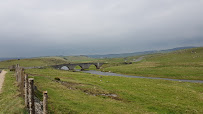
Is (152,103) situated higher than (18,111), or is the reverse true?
(18,111)

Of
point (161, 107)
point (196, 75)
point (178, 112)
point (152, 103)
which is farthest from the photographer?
point (196, 75)

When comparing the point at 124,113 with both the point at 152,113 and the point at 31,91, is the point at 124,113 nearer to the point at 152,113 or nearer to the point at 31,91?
the point at 152,113

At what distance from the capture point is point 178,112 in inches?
934

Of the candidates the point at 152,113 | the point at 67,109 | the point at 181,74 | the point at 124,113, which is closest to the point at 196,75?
the point at 181,74

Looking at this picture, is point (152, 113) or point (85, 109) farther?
point (152, 113)

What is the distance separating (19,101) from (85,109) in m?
9.27

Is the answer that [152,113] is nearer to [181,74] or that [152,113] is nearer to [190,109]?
[190,109]

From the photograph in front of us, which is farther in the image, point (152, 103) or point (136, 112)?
point (152, 103)

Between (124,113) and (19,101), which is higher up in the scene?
(19,101)

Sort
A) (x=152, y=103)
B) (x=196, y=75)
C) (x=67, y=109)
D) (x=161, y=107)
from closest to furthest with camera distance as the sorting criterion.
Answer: (x=67, y=109) < (x=161, y=107) < (x=152, y=103) < (x=196, y=75)

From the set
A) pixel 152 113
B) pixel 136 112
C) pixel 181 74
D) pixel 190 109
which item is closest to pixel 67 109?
pixel 136 112

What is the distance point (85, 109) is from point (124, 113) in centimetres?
610

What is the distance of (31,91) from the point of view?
13.7 metres

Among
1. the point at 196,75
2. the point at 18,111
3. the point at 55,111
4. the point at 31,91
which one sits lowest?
the point at 196,75
